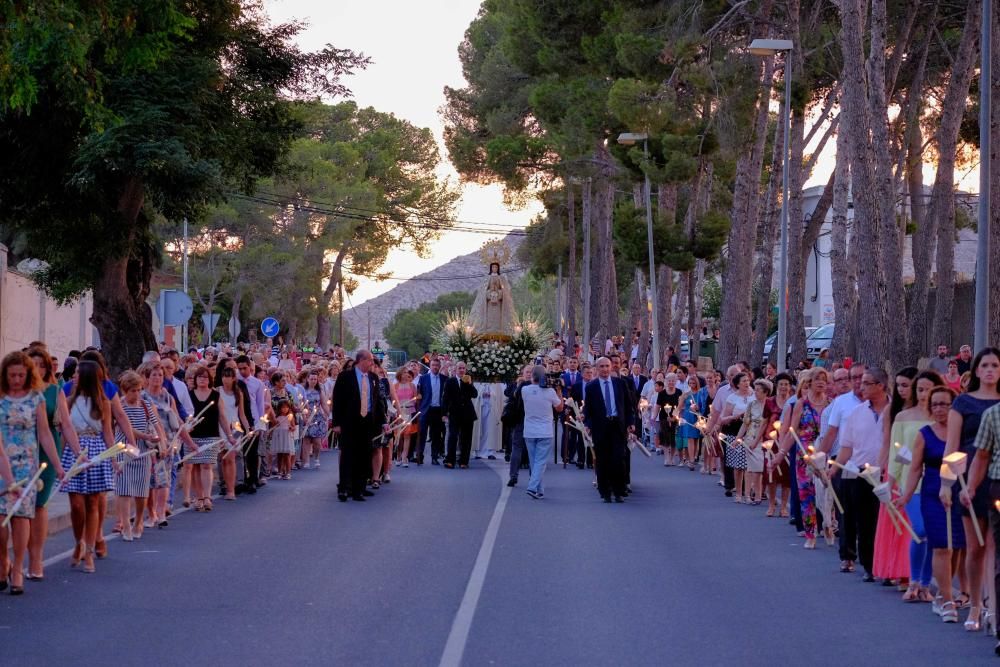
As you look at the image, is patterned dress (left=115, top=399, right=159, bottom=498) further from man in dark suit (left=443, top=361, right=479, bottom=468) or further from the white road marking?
man in dark suit (left=443, top=361, right=479, bottom=468)

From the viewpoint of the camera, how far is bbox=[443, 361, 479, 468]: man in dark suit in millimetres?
27609

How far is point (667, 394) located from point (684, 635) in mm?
20847

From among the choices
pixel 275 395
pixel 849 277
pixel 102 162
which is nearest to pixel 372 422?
pixel 275 395

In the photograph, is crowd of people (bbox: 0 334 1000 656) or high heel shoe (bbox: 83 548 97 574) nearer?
crowd of people (bbox: 0 334 1000 656)

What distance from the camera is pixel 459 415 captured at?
27719 mm

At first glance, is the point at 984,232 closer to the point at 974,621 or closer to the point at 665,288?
the point at 974,621

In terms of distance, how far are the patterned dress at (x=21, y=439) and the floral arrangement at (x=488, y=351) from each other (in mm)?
19625

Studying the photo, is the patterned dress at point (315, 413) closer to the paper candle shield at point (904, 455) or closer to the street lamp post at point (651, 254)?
the paper candle shield at point (904, 455)

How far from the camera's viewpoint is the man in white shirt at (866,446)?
13070 millimetres

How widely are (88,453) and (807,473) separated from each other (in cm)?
707

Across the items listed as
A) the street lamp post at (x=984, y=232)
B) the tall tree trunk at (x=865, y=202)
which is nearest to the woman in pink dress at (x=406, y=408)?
the tall tree trunk at (x=865, y=202)

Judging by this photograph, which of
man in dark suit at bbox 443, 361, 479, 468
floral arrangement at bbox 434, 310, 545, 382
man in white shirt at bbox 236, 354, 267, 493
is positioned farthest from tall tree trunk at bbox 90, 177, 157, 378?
man in white shirt at bbox 236, 354, 267, 493

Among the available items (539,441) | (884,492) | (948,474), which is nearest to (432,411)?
(539,441)

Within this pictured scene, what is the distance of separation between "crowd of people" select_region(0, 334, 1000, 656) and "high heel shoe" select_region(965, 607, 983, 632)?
0.02 m
